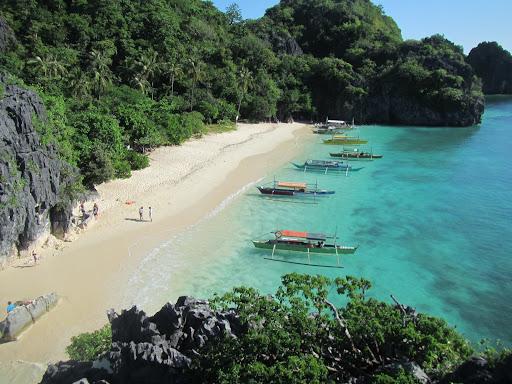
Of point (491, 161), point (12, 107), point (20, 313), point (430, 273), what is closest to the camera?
point (20, 313)

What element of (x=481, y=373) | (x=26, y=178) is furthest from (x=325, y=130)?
(x=481, y=373)

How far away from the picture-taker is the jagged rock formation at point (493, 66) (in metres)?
164

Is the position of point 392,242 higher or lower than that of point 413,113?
lower

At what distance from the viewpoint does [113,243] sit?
28625 millimetres

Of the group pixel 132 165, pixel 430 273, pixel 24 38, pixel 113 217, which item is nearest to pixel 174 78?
pixel 24 38

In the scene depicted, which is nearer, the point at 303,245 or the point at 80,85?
the point at 303,245

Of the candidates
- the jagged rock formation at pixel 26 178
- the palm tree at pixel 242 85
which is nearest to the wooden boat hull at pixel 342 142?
the palm tree at pixel 242 85

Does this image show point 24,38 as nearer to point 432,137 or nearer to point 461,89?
point 432,137

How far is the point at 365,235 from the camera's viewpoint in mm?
33250

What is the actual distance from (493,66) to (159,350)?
182 m

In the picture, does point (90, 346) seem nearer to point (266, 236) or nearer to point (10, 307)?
point (10, 307)

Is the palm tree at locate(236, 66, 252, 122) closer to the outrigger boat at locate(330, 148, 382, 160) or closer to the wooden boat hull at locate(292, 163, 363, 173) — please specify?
the outrigger boat at locate(330, 148, 382, 160)

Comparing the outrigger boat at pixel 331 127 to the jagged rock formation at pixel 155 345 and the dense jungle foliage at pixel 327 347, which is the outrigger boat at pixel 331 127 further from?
the dense jungle foliage at pixel 327 347

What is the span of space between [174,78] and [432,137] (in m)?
43.2
